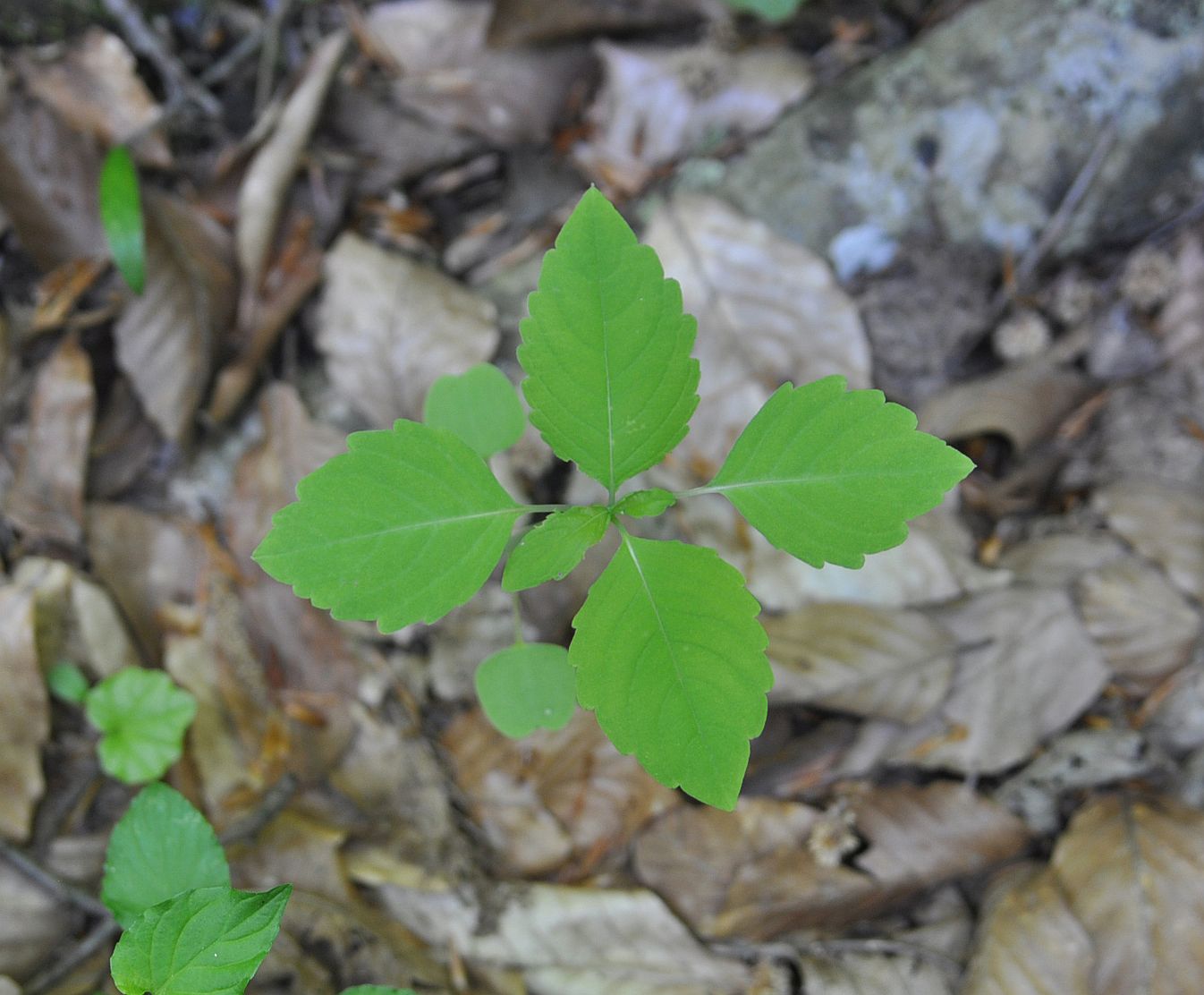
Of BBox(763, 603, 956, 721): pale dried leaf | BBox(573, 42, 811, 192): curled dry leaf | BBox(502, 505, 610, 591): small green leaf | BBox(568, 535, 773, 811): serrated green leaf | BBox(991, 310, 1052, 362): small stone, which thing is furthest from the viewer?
BBox(573, 42, 811, 192): curled dry leaf

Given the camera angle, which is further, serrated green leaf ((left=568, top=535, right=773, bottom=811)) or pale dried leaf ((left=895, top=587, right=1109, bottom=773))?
pale dried leaf ((left=895, top=587, right=1109, bottom=773))

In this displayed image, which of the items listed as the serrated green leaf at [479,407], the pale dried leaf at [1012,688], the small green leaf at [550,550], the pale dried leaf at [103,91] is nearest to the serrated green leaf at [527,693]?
the small green leaf at [550,550]

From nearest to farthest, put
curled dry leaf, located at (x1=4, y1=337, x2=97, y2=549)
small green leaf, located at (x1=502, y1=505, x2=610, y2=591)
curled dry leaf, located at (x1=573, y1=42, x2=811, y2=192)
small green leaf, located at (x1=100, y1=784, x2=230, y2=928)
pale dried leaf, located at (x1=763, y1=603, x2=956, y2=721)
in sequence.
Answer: small green leaf, located at (x1=502, y1=505, x2=610, y2=591) → small green leaf, located at (x1=100, y1=784, x2=230, y2=928) → pale dried leaf, located at (x1=763, y1=603, x2=956, y2=721) → curled dry leaf, located at (x1=4, y1=337, x2=97, y2=549) → curled dry leaf, located at (x1=573, y1=42, x2=811, y2=192)

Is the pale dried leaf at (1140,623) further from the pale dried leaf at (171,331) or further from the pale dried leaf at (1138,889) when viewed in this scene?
the pale dried leaf at (171,331)

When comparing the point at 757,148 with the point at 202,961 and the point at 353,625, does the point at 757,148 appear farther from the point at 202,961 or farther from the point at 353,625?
the point at 202,961

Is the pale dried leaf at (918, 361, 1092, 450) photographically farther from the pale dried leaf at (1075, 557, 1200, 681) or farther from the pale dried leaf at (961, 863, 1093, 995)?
the pale dried leaf at (961, 863, 1093, 995)

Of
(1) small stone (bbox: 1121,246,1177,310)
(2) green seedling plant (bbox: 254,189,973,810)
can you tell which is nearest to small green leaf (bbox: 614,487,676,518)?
(2) green seedling plant (bbox: 254,189,973,810)

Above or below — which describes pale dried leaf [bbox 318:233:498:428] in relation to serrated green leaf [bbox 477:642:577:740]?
above
